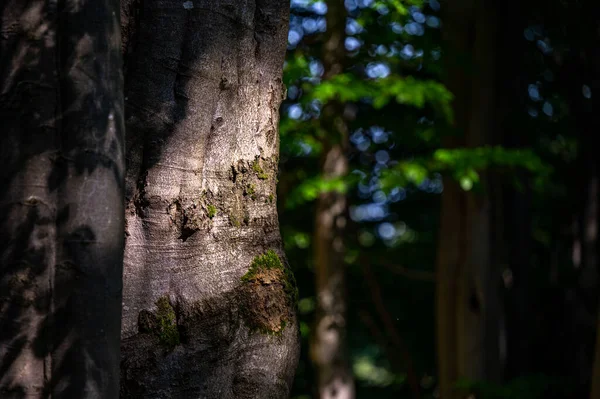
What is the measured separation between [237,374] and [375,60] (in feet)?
21.6

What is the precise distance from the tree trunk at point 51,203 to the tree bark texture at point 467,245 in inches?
311

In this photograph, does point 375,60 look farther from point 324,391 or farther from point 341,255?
point 324,391

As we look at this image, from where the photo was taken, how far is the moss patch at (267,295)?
2945 mm

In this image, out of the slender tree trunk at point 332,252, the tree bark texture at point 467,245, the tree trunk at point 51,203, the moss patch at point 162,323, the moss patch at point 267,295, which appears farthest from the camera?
the tree bark texture at point 467,245

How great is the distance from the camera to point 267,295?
2984 mm

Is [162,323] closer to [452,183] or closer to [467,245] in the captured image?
[467,245]

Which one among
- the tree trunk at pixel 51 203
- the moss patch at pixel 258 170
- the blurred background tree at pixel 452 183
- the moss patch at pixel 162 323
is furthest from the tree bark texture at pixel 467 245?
the tree trunk at pixel 51 203

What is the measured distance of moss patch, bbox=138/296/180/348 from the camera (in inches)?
110

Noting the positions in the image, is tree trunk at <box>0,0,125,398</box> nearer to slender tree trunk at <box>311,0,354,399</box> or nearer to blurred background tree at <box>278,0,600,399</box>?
blurred background tree at <box>278,0,600,399</box>

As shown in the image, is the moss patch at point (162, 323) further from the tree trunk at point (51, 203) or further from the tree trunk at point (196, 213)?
the tree trunk at point (51, 203)

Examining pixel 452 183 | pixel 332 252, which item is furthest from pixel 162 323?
pixel 452 183

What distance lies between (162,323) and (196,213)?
1.38 ft

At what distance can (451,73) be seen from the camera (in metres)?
10.8

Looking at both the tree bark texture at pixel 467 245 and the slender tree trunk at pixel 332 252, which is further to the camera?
the tree bark texture at pixel 467 245
